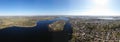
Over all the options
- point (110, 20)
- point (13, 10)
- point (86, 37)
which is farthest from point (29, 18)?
point (110, 20)

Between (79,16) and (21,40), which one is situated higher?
(79,16)

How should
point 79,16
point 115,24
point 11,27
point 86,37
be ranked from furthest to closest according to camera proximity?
point 11,27 → point 79,16 → point 115,24 → point 86,37

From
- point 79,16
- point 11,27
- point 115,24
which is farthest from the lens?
point 11,27

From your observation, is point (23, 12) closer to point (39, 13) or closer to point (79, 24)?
point (39, 13)

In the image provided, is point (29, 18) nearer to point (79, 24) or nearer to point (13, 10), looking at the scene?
point (13, 10)

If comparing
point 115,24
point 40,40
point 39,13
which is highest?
point 39,13

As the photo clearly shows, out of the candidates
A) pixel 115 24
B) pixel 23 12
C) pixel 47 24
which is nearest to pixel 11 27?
pixel 47 24

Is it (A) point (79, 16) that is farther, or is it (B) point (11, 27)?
(B) point (11, 27)

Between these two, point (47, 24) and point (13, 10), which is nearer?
point (13, 10)

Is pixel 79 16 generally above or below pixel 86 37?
above
